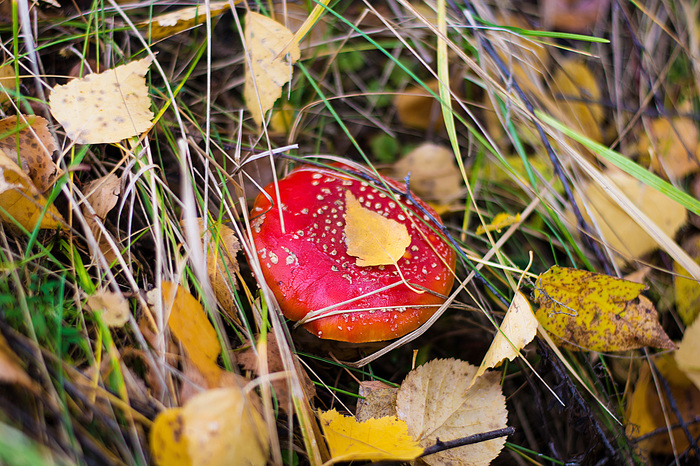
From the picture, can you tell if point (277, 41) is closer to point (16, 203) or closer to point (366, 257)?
point (366, 257)

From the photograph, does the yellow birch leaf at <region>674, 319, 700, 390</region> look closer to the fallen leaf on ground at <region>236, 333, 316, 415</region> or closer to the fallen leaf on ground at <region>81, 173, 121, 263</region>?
the fallen leaf on ground at <region>236, 333, 316, 415</region>

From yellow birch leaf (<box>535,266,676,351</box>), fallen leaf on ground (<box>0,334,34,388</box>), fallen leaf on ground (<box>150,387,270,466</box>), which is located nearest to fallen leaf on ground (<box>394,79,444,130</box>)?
yellow birch leaf (<box>535,266,676,351</box>)

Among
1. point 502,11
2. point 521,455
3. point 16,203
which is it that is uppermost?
point 502,11

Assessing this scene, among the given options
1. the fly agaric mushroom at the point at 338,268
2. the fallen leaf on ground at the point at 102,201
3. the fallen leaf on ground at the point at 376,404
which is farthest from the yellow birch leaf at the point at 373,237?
the fallen leaf on ground at the point at 102,201

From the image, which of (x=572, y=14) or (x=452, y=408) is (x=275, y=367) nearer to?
(x=452, y=408)

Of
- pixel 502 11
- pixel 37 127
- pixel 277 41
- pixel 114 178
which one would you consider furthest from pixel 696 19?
pixel 37 127

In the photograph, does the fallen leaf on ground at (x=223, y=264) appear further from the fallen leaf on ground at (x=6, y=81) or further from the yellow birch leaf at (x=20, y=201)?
the fallen leaf on ground at (x=6, y=81)
